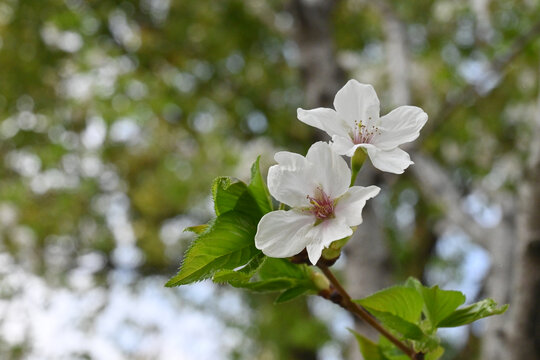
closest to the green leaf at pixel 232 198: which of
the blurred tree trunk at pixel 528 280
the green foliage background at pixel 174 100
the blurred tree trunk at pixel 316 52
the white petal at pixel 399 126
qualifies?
the white petal at pixel 399 126

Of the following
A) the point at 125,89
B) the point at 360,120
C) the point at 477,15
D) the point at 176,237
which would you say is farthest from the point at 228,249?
the point at 176,237

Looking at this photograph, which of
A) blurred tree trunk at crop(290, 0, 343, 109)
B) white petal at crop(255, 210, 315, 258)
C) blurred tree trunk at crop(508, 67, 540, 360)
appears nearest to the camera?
white petal at crop(255, 210, 315, 258)

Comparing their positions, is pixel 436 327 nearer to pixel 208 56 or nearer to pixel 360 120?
pixel 360 120

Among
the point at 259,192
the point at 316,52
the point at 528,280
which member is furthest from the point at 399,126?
the point at 316,52

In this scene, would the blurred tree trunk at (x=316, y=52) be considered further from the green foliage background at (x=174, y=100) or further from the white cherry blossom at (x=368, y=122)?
the white cherry blossom at (x=368, y=122)

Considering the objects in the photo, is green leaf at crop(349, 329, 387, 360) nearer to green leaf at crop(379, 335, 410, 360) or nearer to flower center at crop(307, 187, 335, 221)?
green leaf at crop(379, 335, 410, 360)

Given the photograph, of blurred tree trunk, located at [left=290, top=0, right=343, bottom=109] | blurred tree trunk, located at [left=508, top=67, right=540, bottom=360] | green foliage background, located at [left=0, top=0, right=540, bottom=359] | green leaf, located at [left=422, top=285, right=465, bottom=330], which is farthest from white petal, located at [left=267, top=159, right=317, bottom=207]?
green foliage background, located at [left=0, top=0, right=540, bottom=359]
